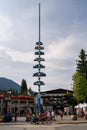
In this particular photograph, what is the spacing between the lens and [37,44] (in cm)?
6159

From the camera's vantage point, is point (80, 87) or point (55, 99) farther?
point (55, 99)

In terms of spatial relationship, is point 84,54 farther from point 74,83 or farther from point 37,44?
point 37,44

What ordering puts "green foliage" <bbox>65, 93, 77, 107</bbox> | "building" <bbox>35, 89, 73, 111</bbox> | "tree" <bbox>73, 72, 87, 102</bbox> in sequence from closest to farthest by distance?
"tree" <bbox>73, 72, 87, 102</bbox> → "green foliage" <bbox>65, 93, 77, 107</bbox> → "building" <bbox>35, 89, 73, 111</bbox>

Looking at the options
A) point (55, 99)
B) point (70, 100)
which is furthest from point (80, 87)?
point (55, 99)

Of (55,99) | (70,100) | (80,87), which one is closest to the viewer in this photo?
(80,87)

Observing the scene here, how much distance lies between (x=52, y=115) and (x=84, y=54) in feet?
180

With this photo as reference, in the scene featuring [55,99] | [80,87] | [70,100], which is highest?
[55,99]

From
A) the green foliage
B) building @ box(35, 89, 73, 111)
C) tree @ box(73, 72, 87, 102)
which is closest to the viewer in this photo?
tree @ box(73, 72, 87, 102)

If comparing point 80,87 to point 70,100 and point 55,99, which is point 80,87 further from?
point 55,99

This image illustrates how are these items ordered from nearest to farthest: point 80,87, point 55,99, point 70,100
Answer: point 80,87 < point 70,100 < point 55,99

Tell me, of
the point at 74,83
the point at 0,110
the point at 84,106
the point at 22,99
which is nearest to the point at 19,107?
the point at 22,99

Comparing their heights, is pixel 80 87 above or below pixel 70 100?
below

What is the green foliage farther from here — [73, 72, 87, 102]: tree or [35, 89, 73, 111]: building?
[73, 72, 87, 102]: tree

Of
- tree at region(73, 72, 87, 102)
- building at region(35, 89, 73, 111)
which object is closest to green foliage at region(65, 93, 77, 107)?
building at region(35, 89, 73, 111)
